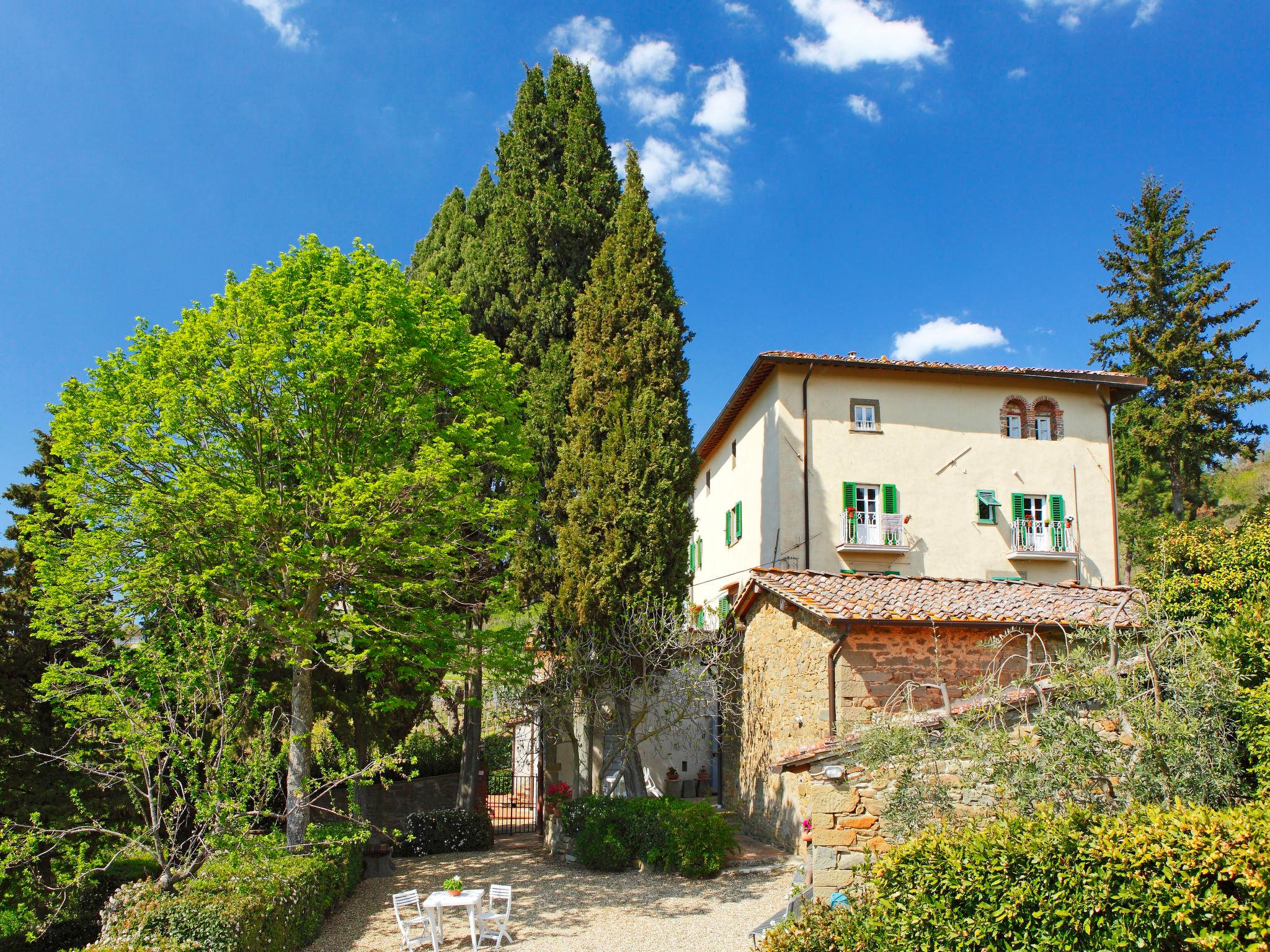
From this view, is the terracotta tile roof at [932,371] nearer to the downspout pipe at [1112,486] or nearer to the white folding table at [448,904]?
the downspout pipe at [1112,486]

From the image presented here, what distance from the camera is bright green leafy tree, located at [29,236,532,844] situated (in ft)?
38.7

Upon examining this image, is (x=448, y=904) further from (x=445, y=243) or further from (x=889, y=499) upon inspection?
(x=445, y=243)

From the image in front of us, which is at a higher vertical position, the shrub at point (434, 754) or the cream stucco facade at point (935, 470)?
the cream stucco facade at point (935, 470)

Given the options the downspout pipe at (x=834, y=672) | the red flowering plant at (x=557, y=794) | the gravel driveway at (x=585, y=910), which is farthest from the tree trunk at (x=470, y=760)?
the downspout pipe at (x=834, y=672)

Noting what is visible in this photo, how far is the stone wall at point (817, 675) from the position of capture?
1420 centimetres

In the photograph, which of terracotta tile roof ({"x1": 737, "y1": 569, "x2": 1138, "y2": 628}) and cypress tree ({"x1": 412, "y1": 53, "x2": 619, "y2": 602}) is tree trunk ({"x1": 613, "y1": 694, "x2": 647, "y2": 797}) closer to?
terracotta tile roof ({"x1": 737, "y1": 569, "x2": 1138, "y2": 628})

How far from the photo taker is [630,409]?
17.4m

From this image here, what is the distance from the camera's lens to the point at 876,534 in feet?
73.5

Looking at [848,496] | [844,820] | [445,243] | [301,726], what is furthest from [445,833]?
[445,243]

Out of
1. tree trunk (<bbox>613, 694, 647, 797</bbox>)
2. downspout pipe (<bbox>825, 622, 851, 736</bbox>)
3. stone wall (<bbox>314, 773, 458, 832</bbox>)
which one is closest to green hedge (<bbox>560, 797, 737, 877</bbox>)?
tree trunk (<bbox>613, 694, 647, 797</bbox>)

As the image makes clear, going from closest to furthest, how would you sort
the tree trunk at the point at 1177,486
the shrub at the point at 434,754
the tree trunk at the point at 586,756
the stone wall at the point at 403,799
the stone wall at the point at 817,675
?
the stone wall at the point at 817,675 < the tree trunk at the point at 586,756 < the stone wall at the point at 403,799 < the shrub at the point at 434,754 < the tree trunk at the point at 1177,486

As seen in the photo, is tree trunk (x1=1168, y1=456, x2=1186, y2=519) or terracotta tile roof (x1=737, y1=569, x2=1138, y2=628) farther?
tree trunk (x1=1168, y1=456, x2=1186, y2=519)

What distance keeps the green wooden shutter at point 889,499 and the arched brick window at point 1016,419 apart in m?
3.98

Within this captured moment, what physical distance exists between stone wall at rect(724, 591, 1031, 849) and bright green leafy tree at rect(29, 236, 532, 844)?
6.19 m
